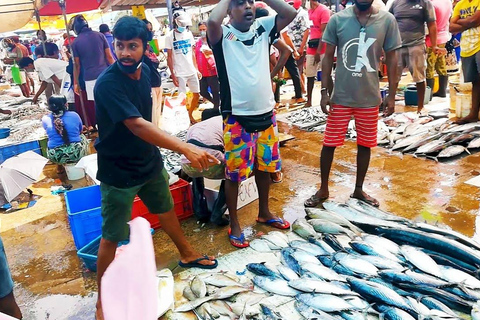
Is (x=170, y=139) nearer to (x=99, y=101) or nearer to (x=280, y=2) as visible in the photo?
(x=99, y=101)

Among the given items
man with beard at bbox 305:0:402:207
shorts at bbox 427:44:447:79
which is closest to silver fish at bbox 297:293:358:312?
man with beard at bbox 305:0:402:207

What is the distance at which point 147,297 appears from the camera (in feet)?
2.70

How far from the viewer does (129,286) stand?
802mm

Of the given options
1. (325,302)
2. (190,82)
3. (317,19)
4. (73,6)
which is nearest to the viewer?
(325,302)

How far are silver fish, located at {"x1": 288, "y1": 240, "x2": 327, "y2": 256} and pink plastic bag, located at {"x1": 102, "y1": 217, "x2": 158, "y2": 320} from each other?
2.76 metres

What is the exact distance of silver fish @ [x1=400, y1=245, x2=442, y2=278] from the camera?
9.75ft

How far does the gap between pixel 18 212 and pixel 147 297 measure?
A: 521 centimetres

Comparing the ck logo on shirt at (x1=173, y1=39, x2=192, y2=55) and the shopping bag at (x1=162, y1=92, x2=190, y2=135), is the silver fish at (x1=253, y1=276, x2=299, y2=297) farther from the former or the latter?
the ck logo on shirt at (x1=173, y1=39, x2=192, y2=55)

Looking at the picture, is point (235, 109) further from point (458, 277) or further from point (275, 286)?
point (458, 277)

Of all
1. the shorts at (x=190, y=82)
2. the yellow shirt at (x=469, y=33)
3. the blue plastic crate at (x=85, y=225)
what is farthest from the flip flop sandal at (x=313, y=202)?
the shorts at (x=190, y=82)

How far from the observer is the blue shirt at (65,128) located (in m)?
6.02

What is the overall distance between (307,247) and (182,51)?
5.69 metres

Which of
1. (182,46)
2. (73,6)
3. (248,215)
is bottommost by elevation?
(248,215)

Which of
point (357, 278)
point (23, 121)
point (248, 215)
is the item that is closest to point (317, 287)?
point (357, 278)
